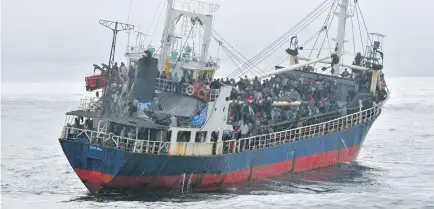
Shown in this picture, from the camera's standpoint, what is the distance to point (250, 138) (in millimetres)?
49594

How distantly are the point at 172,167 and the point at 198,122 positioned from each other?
10.00 feet

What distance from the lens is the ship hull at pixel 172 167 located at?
43.6 metres

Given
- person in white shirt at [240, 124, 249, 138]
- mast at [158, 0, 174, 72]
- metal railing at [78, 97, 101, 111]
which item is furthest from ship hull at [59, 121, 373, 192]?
mast at [158, 0, 174, 72]

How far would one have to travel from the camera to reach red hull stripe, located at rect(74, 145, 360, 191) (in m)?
44.2

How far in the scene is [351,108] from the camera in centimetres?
6038

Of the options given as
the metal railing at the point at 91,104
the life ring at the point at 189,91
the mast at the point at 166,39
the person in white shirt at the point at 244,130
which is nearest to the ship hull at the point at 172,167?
the person in white shirt at the point at 244,130

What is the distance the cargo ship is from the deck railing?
7cm

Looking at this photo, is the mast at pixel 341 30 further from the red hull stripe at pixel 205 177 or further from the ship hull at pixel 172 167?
the ship hull at pixel 172 167

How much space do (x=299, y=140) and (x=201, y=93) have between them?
984 cm

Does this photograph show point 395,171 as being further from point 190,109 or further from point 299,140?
point 190,109

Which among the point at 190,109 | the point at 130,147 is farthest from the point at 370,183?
the point at 130,147

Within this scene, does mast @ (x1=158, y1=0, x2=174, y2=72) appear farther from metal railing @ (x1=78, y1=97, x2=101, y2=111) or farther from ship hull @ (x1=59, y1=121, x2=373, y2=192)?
ship hull @ (x1=59, y1=121, x2=373, y2=192)

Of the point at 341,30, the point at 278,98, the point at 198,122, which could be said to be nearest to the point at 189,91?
the point at 198,122

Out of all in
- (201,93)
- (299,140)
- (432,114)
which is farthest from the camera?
(432,114)
